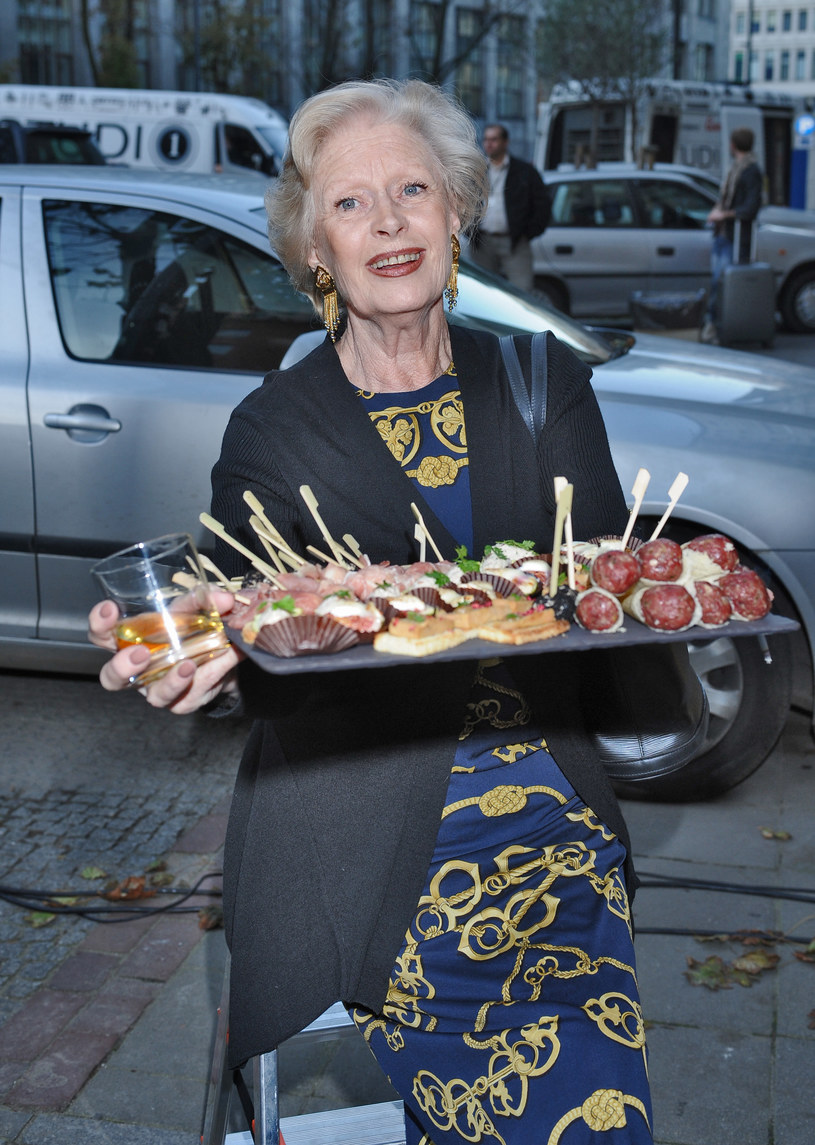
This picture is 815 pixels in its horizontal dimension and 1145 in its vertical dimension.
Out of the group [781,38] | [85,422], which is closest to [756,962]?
[85,422]

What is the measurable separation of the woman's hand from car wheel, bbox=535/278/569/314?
13.6 m

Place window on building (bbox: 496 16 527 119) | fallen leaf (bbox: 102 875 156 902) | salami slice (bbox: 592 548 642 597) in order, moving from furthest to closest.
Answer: window on building (bbox: 496 16 527 119)
fallen leaf (bbox: 102 875 156 902)
salami slice (bbox: 592 548 642 597)

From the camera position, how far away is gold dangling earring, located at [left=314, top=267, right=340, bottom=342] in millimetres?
2377

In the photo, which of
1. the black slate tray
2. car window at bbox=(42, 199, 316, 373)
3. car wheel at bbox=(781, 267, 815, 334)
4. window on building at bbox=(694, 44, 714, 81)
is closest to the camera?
the black slate tray

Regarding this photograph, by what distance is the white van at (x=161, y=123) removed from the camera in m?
19.7

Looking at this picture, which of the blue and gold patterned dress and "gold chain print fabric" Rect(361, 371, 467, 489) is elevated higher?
"gold chain print fabric" Rect(361, 371, 467, 489)

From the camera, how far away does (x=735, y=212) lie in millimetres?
13617

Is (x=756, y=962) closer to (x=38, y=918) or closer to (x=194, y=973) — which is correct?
(x=194, y=973)

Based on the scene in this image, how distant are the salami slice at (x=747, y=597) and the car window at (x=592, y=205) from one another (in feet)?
45.5

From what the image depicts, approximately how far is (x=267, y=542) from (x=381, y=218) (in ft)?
2.18

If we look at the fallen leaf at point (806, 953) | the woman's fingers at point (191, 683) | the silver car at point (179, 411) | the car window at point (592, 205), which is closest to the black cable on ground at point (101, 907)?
the silver car at point (179, 411)

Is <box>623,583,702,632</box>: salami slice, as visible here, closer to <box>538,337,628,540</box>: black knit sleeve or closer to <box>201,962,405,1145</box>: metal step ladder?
<box>538,337,628,540</box>: black knit sleeve

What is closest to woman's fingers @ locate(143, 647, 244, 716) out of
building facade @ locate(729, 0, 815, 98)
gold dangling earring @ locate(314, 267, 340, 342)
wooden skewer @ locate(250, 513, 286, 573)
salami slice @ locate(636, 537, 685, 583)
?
wooden skewer @ locate(250, 513, 286, 573)

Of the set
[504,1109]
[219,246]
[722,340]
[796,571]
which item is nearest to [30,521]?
[219,246]
